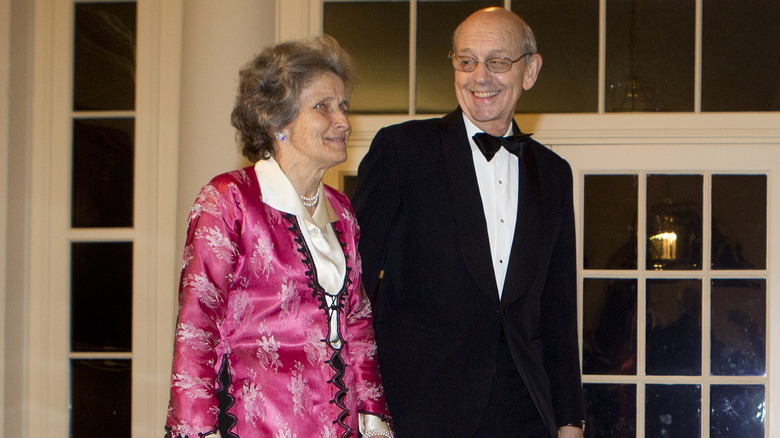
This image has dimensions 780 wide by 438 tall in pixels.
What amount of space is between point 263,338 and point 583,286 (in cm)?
203

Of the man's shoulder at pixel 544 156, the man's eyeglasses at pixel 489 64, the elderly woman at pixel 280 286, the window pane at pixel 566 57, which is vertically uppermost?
the window pane at pixel 566 57

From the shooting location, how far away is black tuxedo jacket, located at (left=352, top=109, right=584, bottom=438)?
1.77 m

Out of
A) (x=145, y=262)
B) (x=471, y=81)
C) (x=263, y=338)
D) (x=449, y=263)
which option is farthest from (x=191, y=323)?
(x=145, y=262)

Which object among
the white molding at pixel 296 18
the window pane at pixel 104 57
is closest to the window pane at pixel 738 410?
the white molding at pixel 296 18

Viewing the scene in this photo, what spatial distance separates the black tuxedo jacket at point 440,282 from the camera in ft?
5.82

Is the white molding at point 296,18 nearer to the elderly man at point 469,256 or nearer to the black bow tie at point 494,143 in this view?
the elderly man at point 469,256

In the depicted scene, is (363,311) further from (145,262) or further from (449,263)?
(145,262)

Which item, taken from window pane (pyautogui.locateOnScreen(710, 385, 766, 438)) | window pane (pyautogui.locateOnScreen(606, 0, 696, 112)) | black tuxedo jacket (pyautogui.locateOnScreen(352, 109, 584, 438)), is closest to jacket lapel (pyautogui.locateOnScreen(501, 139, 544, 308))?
black tuxedo jacket (pyautogui.locateOnScreen(352, 109, 584, 438))

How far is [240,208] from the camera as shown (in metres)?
1.50

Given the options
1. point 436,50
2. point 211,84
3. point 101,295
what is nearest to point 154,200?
point 101,295

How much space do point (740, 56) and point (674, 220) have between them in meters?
0.72

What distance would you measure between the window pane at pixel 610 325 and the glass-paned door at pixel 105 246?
1908 mm

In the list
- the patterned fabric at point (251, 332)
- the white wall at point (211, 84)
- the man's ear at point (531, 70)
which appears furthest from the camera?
the white wall at point (211, 84)

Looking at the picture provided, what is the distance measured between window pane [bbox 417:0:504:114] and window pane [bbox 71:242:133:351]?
1412mm
